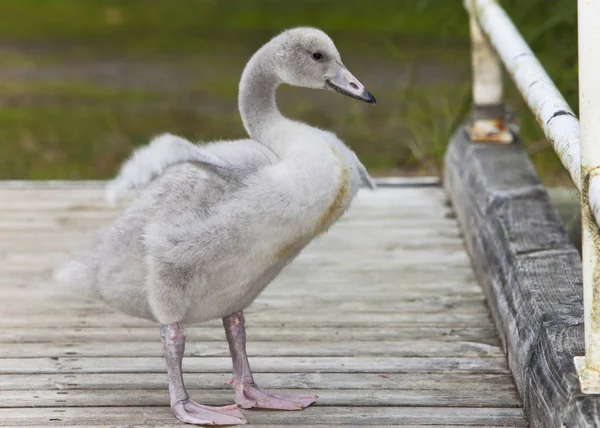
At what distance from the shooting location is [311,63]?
354 cm

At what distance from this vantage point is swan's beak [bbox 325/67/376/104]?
3.53 m

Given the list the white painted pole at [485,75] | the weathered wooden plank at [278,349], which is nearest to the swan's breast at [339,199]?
the weathered wooden plank at [278,349]

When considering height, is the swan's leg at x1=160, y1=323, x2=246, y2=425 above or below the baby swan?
below

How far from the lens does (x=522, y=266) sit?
160 inches

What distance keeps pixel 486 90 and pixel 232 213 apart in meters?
2.75

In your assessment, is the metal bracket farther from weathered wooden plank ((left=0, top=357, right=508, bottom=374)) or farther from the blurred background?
weathered wooden plank ((left=0, top=357, right=508, bottom=374))

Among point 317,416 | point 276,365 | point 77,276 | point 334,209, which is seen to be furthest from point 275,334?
point 334,209

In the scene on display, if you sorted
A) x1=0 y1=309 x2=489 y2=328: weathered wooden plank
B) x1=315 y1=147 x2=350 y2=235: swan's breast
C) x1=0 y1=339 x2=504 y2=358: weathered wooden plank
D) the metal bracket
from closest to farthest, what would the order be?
x1=315 y1=147 x2=350 y2=235: swan's breast < x1=0 y1=339 x2=504 y2=358: weathered wooden plank < x1=0 y1=309 x2=489 y2=328: weathered wooden plank < the metal bracket

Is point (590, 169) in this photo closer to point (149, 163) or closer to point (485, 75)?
point (149, 163)

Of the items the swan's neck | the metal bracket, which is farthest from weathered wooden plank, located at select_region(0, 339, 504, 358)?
the metal bracket

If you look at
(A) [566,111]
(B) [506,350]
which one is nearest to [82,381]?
(B) [506,350]

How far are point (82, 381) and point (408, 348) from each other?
1.12 metres

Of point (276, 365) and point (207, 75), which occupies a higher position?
point (276, 365)

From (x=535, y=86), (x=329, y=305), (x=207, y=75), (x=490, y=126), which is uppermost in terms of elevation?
(x=535, y=86)
